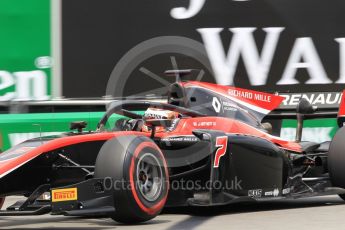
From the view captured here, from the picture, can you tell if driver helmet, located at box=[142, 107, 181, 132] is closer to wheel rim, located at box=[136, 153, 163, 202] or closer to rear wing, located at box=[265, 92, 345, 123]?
wheel rim, located at box=[136, 153, 163, 202]

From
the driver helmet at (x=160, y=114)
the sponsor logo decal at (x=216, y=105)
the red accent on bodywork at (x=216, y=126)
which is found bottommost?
the red accent on bodywork at (x=216, y=126)

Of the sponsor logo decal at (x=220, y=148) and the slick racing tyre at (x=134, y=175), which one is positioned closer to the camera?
the slick racing tyre at (x=134, y=175)

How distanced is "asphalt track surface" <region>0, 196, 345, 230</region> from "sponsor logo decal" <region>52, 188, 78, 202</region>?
0.42 metres

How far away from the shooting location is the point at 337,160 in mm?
8477

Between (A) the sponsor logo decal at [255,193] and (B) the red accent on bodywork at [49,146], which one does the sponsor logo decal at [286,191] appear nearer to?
(A) the sponsor logo decal at [255,193]

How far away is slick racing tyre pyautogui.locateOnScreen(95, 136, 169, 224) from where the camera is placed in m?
6.49

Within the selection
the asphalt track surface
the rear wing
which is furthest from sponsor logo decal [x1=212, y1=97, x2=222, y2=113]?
the rear wing

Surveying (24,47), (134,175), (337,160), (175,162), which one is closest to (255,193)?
(175,162)

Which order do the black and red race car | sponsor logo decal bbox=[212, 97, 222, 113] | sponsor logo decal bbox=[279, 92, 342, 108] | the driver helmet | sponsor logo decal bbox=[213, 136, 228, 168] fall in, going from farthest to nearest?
1. sponsor logo decal bbox=[279, 92, 342, 108]
2. sponsor logo decal bbox=[212, 97, 222, 113]
3. the driver helmet
4. sponsor logo decal bbox=[213, 136, 228, 168]
5. the black and red race car

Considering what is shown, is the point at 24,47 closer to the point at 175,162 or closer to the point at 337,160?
the point at 175,162

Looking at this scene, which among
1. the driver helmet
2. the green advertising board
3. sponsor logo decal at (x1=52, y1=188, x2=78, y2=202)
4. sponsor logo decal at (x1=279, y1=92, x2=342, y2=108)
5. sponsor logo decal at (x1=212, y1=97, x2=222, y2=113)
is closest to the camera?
sponsor logo decal at (x1=52, y1=188, x2=78, y2=202)

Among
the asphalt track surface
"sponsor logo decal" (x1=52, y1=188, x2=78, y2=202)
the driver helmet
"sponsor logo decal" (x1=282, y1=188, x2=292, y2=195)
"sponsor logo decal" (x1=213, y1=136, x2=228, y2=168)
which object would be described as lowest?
the asphalt track surface

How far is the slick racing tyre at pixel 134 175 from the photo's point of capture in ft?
21.3

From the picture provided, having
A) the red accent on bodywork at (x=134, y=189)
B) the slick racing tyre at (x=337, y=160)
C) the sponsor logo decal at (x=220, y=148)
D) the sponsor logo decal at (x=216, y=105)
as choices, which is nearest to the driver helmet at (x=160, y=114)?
the sponsor logo decal at (x=216, y=105)
